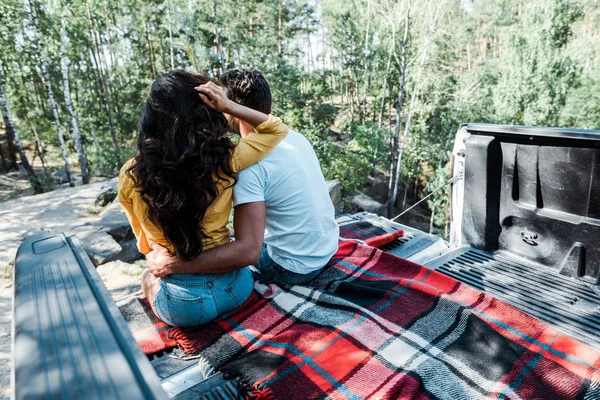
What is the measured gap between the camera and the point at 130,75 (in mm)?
22172

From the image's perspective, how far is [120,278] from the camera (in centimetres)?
522

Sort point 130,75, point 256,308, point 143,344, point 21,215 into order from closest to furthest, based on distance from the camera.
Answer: point 143,344 < point 256,308 < point 21,215 < point 130,75

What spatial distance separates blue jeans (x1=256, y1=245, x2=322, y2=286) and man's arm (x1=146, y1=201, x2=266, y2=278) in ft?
1.46

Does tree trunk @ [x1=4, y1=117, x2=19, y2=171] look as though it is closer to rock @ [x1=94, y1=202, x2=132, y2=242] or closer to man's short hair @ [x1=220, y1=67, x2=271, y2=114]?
rock @ [x1=94, y1=202, x2=132, y2=242]

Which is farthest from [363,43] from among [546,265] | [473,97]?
[546,265]

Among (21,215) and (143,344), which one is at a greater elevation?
(143,344)

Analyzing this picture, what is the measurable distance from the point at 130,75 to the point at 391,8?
16.2m

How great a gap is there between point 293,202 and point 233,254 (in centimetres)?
48

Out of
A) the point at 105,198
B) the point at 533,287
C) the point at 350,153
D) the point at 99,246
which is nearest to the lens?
the point at 533,287

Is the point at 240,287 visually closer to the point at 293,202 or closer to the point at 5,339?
the point at 293,202

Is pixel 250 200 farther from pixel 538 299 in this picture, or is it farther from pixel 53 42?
pixel 53 42

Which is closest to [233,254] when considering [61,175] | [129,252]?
[129,252]

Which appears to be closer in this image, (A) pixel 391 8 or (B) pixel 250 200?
(B) pixel 250 200

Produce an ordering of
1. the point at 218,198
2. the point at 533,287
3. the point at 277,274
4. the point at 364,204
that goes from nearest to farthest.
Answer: the point at 218,198 < the point at 277,274 < the point at 533,287 < the point at 364,204
